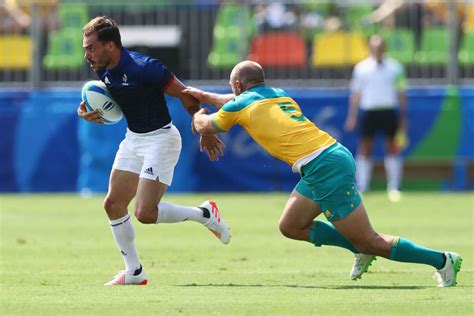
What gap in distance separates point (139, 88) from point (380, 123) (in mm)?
10865

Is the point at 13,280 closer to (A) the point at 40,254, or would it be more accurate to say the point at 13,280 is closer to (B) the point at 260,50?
(A) the point at 40,254

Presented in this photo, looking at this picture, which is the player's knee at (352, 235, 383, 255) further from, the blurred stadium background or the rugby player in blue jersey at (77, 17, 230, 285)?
the blurred stadium background

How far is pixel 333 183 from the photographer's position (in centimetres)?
952

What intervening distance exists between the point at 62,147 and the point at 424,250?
1230 cm

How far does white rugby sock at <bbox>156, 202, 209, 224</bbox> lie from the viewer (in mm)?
10164

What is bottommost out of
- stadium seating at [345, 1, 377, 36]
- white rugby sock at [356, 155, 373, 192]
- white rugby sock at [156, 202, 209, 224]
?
white rugby sock at [356, 155, 373, 192]

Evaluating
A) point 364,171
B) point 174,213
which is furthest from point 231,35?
point 174,213

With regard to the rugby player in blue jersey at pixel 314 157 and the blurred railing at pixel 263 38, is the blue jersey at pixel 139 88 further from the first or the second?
the blurred railing at pixel 263 38

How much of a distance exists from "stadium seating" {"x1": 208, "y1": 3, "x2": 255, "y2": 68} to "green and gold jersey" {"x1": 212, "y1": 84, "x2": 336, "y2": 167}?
11677 mm

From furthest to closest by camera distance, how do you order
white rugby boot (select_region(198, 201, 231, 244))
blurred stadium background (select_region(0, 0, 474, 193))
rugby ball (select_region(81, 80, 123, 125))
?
1. blurred stadium background (select_region(0, 0, 474, 193))
2. white rugby boot (select_region(198, 201, 231, 244))
3. rugby ball (select_region(81, 80, 123, 125))

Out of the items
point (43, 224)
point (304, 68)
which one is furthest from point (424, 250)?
point (304, 68)

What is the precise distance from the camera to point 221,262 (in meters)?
11.9

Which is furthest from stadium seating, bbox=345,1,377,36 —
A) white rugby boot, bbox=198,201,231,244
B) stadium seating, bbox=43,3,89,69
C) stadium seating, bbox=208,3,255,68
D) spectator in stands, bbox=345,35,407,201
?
white rugby boot, bbox=198,201,231,244

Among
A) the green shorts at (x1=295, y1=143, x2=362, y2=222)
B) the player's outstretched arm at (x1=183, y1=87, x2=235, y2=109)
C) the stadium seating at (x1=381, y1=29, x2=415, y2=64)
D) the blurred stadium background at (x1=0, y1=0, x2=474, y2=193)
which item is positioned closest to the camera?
the green shorts at (x1=295, y1=143, x2=362, y2=222)
